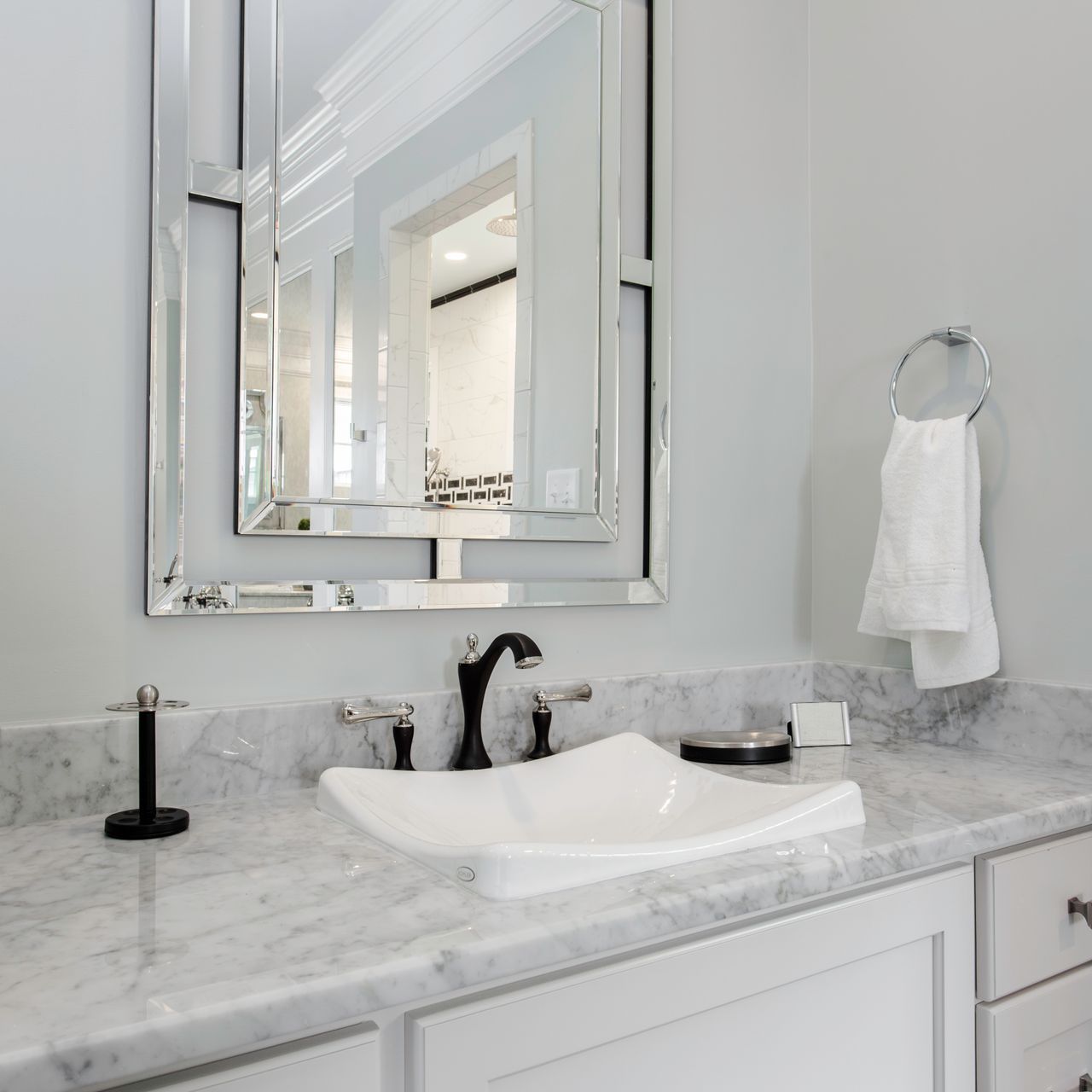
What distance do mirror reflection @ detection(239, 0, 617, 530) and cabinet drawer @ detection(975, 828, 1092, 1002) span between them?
72cm

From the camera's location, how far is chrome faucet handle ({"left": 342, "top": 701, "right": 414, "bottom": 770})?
1167mm

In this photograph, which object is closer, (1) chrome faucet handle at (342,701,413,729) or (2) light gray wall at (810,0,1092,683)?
(1) chrome faucet handle at (342,701,413,729)

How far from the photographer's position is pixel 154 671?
109 cm

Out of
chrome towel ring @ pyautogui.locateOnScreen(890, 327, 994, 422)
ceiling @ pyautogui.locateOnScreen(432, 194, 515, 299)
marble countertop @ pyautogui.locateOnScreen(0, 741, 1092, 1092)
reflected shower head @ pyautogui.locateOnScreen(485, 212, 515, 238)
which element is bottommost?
marble countertop @ pyautogui.locateOnScreen(0, 741, 1092, 1092)

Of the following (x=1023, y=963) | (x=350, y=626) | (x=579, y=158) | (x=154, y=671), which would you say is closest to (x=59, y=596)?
(x=154, y=671)

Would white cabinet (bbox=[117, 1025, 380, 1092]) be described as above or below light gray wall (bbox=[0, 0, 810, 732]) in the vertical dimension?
below

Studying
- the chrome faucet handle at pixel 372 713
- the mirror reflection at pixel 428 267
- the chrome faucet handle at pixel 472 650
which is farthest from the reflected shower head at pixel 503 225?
the chrome faucet handle at pixel 372 713

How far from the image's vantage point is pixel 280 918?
73cm

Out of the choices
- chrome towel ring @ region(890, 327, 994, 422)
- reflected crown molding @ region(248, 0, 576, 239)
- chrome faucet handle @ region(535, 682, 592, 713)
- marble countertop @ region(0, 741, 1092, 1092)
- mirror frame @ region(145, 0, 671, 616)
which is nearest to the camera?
marble countertop @ region(0, 741, 1092, 1092)

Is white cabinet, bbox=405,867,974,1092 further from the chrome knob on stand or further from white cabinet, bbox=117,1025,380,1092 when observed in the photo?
the chrome knob on stand

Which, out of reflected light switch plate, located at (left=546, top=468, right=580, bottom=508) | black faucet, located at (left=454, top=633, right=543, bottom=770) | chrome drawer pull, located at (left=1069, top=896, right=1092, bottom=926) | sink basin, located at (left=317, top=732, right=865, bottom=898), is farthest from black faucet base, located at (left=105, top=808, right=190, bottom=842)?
chrome drawer pull, located at (left=1069, top=896, right=1092, bottom=926)

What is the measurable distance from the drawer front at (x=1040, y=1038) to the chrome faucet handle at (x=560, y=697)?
0.60m

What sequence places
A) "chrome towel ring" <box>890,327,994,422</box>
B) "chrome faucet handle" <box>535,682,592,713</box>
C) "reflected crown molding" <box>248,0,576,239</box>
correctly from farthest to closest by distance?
"chrome towel ring" <box>890,327,994,422</box>, "chrome faucet handle" <box>535,682,592,713</box>, "reflected crown molding" <box>248,0,576,239</box>

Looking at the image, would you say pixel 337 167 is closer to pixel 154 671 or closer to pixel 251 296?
pixel 251 296
